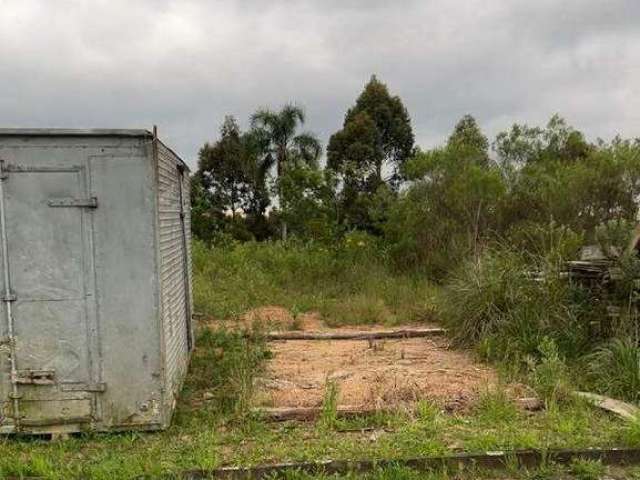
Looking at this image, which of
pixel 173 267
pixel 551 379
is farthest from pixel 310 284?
pixel 551 379

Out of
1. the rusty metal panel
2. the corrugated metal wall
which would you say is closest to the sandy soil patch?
the corrugated metal wall

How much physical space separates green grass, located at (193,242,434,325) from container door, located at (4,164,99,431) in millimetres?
4754

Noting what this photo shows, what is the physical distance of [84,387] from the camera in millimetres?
4230

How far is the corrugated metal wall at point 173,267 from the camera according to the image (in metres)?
4.45

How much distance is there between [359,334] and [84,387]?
4.41 metres

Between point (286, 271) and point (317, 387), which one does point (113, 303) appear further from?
point (286, 271)

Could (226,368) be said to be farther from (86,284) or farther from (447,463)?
(447,463)

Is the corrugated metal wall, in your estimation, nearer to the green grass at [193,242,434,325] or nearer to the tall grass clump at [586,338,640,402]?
the green grass at [193,242,434,325]

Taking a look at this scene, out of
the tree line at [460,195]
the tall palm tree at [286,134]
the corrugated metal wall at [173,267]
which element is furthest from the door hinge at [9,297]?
the tall palm tree at [286,134]

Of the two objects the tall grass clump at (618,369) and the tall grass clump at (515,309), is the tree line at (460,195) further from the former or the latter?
the tall grass clump at (618,369)

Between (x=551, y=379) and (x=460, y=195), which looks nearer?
(x=551, y=379)

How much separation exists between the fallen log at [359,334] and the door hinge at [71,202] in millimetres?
4070

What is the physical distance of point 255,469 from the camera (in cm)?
372

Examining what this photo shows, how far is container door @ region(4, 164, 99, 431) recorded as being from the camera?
4.11m
